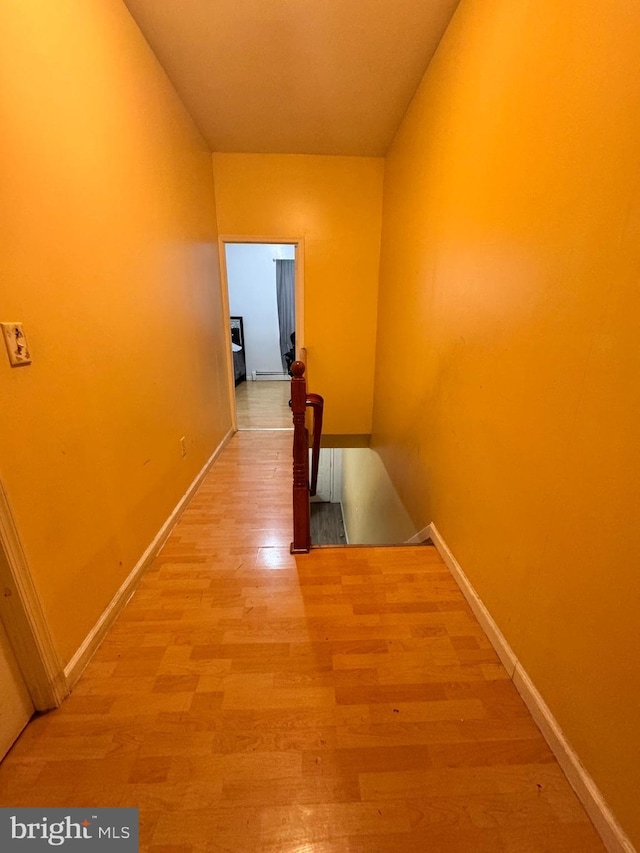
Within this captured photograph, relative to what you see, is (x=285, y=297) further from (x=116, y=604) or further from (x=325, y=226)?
(x=116, y=604)

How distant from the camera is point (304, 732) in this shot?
3.09 feet

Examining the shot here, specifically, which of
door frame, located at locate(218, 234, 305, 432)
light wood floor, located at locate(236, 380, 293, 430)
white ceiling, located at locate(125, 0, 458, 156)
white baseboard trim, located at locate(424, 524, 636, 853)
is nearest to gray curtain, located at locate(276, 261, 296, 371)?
light wood floor, located at locate(236, 380, 293, 430)

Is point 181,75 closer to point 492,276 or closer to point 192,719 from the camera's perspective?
point 492,276

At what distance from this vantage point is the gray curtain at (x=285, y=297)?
20.0 ft

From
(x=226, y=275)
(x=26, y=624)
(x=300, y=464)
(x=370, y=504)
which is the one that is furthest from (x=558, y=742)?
(x=226, y=275)

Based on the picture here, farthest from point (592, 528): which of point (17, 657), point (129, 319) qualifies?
point (129, 319)

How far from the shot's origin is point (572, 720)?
0.85 meters

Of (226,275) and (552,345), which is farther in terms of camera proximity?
(226,275)

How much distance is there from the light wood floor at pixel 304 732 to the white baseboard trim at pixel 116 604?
37mm

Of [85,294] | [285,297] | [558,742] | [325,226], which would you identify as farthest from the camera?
[285,297]

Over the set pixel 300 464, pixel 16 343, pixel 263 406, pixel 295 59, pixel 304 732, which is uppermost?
pixel 295 59

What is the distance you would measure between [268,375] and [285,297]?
158 centimetres

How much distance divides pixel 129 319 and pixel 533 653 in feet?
6.60

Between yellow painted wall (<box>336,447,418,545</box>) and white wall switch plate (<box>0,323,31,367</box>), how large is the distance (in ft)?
7.12
